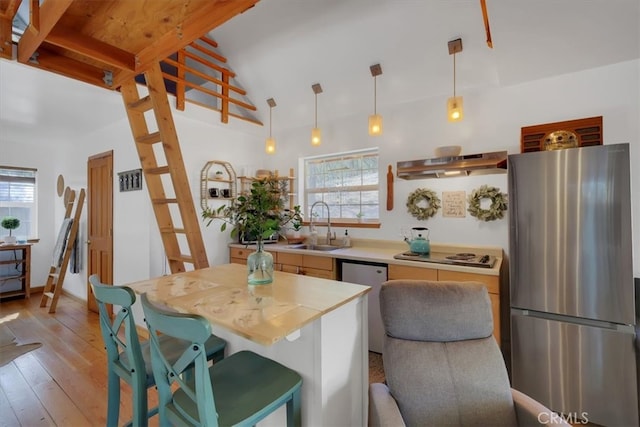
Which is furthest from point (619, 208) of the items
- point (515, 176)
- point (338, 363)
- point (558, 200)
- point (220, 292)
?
point (220, 292)

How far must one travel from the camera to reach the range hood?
2.51 meters

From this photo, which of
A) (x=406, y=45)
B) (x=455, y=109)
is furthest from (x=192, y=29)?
(x=406, y=45)

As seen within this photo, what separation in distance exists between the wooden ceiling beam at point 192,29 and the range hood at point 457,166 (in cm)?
200

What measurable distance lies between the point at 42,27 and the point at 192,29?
2.24 feet

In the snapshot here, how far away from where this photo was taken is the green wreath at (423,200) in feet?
9.93

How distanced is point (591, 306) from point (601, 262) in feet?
0.93

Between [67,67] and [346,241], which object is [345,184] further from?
[67,67]

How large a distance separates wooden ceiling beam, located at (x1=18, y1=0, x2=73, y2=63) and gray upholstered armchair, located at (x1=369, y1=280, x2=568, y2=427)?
189 centimetres

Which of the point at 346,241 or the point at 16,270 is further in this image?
the point at 16,270

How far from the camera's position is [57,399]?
83.2 inches

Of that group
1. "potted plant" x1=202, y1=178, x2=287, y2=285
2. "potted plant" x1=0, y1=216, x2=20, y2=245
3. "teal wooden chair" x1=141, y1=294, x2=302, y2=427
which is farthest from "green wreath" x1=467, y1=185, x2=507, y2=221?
"potted plant" x1=0, y1=216, x2=20, y2=245

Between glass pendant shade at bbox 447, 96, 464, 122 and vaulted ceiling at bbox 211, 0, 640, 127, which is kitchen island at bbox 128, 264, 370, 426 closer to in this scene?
glass pendant shade at bbox 447, 96, 464, 122

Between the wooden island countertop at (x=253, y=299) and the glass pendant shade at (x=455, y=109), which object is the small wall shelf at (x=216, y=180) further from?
the glass pendant shade at (x=455, y=109)

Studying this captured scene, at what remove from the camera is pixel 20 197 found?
479cm
